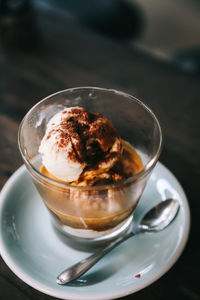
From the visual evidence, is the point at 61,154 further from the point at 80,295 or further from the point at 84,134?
the point at 80,295

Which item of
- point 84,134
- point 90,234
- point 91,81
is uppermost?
point 84,134

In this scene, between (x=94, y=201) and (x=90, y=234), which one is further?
(x=90, y=234)

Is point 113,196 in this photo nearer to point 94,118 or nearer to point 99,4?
point 94,118

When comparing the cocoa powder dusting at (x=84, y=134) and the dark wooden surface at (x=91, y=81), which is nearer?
the cocoa powder dusting at (x=84, y=134)

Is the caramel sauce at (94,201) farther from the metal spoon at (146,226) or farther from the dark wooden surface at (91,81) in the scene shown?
the dark wooden surface at (91,81)

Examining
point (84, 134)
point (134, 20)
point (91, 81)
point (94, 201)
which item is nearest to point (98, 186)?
point (94, 201)

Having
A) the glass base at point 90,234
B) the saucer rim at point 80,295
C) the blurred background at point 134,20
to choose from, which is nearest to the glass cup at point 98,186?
the glass base at point 90,234

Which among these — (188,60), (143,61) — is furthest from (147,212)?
(188,60)
